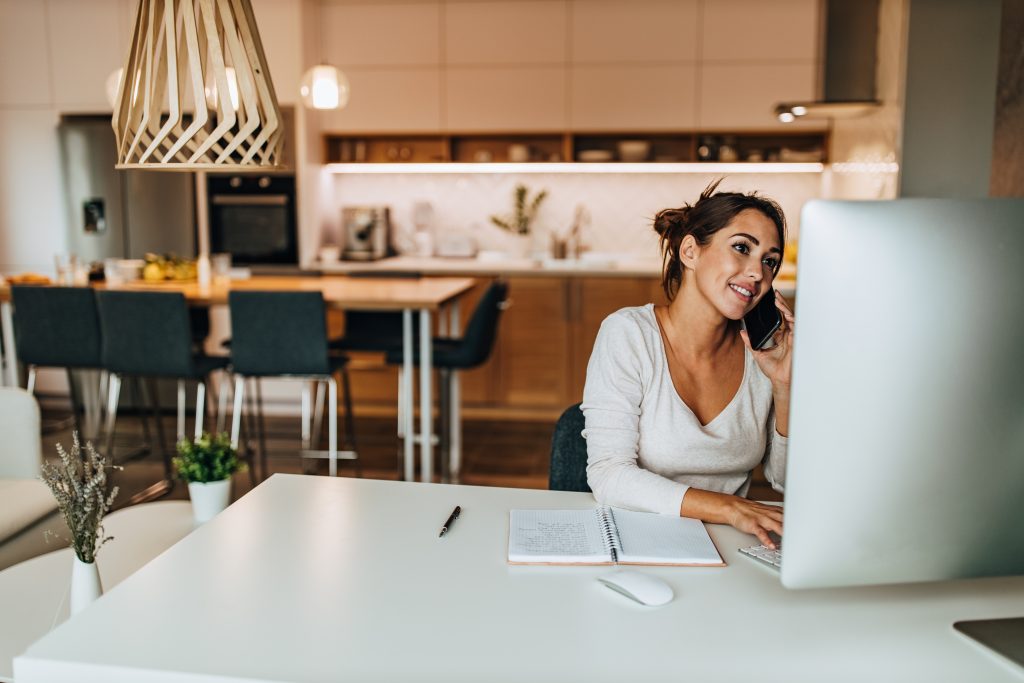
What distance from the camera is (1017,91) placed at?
1.90m

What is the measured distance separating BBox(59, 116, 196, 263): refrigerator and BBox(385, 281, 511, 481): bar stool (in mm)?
2084

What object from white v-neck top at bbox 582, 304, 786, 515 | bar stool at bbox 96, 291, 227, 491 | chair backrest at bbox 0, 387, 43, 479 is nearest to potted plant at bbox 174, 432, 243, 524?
chair backrest at bbox 0, 387, 43, 479

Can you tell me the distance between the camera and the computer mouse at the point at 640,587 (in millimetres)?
1114

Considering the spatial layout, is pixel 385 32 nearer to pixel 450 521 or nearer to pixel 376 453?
pixel 376 453

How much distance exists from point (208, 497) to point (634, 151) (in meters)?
4.02

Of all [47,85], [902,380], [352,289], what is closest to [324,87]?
[352,289]

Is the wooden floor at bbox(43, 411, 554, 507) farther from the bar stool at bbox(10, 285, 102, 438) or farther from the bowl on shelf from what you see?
the bowl on shelf

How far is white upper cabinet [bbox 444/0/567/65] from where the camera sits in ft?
18.1

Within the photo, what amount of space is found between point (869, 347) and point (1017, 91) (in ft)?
4.32

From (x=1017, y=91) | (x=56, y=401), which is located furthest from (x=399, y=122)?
(x=1017, y=91)

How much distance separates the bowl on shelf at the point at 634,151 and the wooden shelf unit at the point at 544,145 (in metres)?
0.05

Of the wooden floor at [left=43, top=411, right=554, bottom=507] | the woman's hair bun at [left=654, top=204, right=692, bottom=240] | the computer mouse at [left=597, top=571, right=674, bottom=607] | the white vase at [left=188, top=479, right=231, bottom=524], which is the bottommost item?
the wooden floor at [left=43, top=411, right=554, bottom=507]

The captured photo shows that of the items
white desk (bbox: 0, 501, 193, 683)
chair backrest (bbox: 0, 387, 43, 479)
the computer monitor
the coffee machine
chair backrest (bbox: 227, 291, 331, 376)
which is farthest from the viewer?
the coffee machine

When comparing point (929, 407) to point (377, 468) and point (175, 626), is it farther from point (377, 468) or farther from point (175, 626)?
point (377, 468)
